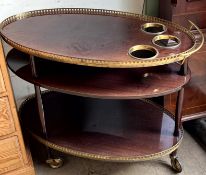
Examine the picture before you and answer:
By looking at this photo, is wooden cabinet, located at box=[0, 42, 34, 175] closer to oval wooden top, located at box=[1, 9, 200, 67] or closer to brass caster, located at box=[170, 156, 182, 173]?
oval wooden top, located at box=[1, 9, 200, 67]

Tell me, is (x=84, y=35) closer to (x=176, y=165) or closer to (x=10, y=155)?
(x=10, y=155)

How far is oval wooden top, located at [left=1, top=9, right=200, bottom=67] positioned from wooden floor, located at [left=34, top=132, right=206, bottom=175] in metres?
0.57

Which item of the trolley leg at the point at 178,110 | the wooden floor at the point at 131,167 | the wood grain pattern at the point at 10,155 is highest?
the trolley leg at the point at 178,110

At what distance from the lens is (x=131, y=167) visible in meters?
1.24

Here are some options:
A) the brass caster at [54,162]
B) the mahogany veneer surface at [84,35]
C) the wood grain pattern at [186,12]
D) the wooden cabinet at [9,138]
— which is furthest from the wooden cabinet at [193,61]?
the wooden cabinet at [9,138]

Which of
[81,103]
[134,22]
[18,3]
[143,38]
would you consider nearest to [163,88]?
[143,38]

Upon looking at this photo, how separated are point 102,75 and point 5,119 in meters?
0.38

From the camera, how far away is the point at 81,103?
4.30 feet

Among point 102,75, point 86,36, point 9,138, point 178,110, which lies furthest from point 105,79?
point 9,138

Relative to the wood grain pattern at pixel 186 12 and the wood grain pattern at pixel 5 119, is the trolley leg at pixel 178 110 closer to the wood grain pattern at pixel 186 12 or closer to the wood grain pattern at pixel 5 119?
the wood grain pattern at pixel 186 12

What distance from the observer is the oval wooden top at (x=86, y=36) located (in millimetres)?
854

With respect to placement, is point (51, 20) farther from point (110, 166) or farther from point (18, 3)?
point (110, 166)

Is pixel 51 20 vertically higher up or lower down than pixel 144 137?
higher up

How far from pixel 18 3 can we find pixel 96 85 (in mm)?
585
